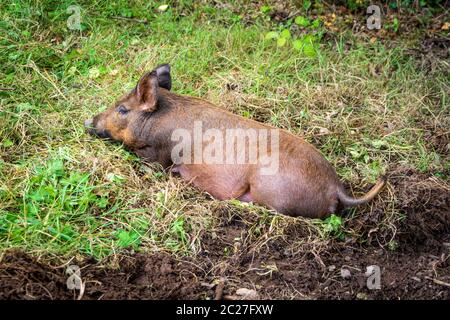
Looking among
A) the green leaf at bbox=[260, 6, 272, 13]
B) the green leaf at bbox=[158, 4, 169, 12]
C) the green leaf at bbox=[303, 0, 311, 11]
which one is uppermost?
the green leaf at bbox=[303, 0, 311, 11]

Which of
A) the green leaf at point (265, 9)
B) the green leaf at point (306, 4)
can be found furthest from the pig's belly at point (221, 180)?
the green leaf at point (306, 4)

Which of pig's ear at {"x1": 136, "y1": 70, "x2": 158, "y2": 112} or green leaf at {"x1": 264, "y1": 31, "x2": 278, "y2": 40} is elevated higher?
green leaf at {"x1": 264, "y1": 31, "x2": 278, "y2": 40}

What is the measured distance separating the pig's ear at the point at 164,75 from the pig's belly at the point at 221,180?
0.96 metres

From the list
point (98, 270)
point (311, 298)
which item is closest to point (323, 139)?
point (311, 298)

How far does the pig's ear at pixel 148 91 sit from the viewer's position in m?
5.41

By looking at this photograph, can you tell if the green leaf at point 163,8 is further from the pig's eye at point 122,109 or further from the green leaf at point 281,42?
the pig's eye at point 122,109

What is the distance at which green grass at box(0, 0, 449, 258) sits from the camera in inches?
191

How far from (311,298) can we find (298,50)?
366 centimetres

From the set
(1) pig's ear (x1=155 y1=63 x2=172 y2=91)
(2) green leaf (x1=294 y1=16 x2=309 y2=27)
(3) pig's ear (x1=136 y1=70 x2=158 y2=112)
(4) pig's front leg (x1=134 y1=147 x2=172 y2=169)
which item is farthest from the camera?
(2) green leaf (x1=294 y1=16 x2=309 y2=27)

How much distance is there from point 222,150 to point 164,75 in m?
1.09

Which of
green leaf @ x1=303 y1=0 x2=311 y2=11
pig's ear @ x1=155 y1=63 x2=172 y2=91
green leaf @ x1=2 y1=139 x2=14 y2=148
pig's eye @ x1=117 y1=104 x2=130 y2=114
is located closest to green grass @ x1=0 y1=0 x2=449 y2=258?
green leaf @ x1=2 y1=139 x2=14 y2=148

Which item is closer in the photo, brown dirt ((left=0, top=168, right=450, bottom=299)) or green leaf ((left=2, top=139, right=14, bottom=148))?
brown dirt ((left=0, top=168, right=450, bottom=299))

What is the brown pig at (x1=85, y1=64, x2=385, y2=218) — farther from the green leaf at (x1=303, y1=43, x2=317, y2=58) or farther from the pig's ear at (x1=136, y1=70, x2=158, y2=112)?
the green leaf at (x1=303, y1=43, x2=317, y2=58)

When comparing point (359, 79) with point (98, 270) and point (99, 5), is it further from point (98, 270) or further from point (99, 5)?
point (98, 270)
